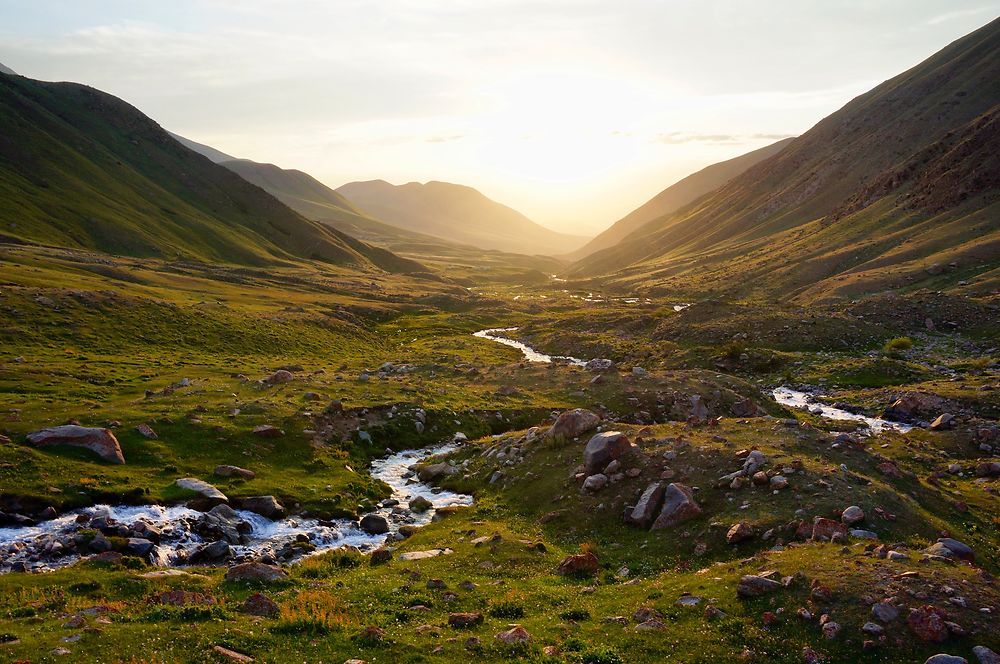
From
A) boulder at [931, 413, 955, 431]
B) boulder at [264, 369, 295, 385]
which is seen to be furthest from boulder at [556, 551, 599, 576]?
boulder at [264, 369, 295, 385]

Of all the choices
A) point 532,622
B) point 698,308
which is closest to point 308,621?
point 532,622

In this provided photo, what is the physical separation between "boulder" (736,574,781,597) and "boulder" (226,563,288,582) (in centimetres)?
1554

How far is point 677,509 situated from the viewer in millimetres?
24219

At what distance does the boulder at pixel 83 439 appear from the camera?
31.1m

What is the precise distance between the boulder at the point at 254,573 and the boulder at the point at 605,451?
49.2ft

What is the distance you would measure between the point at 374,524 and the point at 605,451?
39.8ft

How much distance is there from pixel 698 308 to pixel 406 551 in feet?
224

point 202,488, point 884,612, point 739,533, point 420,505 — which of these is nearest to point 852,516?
point 739,533

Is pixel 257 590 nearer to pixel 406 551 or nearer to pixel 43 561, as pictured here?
pixel 406 551

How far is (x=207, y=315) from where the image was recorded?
73312mm

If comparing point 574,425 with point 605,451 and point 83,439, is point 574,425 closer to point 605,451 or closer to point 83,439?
point 605,451

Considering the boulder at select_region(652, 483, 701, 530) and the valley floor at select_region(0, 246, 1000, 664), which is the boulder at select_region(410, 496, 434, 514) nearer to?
the valley floor at select_region(0, 246, 1000, 664)

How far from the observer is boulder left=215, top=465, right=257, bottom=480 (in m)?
32.2

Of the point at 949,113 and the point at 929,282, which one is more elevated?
the point at 949,113
